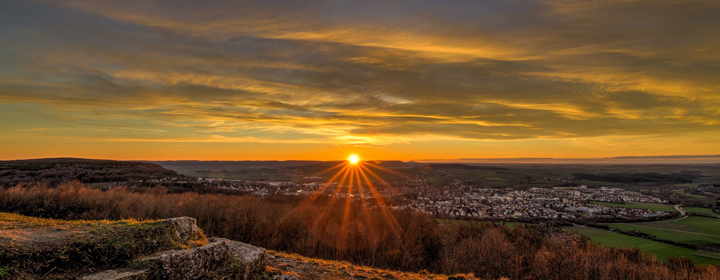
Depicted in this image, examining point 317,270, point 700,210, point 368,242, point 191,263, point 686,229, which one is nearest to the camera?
point 191,263

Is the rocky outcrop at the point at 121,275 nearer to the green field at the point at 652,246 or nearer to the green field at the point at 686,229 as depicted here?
the green field at the point at 652,246

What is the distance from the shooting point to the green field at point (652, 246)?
29116mm

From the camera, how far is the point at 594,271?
19484 millimetres

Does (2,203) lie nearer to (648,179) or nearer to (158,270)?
(158,270)

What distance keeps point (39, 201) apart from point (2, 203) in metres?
1.63

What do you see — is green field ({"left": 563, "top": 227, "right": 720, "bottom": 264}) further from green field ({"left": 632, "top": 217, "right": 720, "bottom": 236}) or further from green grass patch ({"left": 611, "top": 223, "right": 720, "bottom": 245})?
green field ({"left": 632, "top": 217, "right": 720, "bottom": 236})

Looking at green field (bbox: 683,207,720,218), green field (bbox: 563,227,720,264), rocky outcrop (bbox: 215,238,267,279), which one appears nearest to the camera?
rocky outcrop (bbox: 215,238,267,279)

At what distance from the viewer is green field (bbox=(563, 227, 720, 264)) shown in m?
29.1

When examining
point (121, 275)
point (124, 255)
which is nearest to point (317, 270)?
point (124, 255)

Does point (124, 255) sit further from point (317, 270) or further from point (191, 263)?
point (317, 270)

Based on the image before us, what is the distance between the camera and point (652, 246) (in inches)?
1337

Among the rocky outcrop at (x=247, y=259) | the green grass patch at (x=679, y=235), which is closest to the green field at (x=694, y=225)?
the green grass patch at (x=679, y=235)

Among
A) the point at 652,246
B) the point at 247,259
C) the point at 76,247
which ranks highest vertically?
the point at 76,247

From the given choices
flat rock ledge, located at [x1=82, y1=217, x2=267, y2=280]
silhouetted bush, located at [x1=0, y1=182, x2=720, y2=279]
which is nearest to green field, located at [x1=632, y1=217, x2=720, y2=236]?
silhouetted bush, located at [x1=0, y1=182, x2=720, y2=279]
